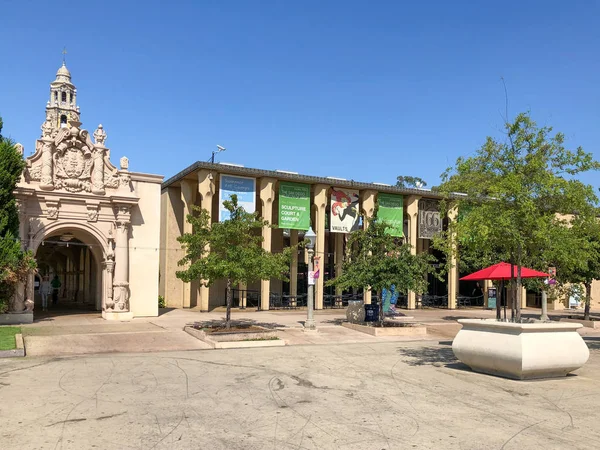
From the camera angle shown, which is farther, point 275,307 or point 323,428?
point 275,307

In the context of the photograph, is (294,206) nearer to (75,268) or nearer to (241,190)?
(241,190)

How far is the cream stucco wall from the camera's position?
72.4 feet

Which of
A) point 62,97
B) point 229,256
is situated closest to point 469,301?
point 229,256

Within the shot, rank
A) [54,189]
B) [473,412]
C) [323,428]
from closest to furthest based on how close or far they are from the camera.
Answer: [323,428] → [473,412] → [54,189]

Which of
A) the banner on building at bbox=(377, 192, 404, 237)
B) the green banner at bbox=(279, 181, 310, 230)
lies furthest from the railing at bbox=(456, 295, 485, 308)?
the green banner at bbox=(279, 181, 310, 230)

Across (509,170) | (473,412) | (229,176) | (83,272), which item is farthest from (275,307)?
(473,412)

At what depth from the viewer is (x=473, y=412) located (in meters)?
7.68

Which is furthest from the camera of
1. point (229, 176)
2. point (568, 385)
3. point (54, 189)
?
point (229, 176)

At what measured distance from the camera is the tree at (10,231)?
1711 centimetres

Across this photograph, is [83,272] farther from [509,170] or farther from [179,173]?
[509,170]

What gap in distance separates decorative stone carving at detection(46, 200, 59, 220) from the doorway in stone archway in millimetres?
1776

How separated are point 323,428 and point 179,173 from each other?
76.2ft

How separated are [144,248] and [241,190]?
6.37 meters

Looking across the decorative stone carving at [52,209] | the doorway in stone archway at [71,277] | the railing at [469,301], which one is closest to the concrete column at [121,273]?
the doorway in stone archway at [71,277]
